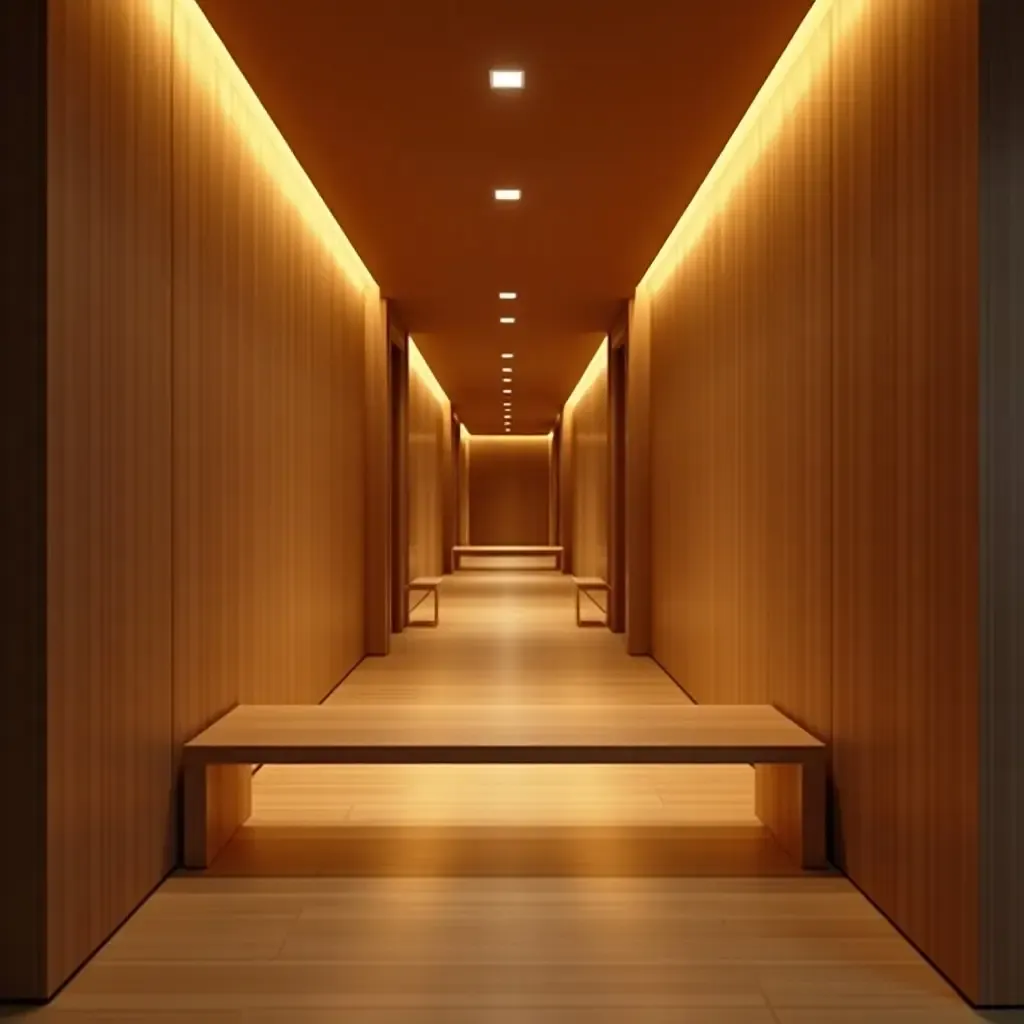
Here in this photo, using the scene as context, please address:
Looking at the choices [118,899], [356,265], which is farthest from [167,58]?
[356,265]

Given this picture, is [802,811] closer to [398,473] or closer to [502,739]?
[502,739]

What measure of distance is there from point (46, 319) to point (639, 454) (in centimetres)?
706

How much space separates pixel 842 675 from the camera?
385cm

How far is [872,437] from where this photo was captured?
139 inches

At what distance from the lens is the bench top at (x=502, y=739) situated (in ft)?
12.9

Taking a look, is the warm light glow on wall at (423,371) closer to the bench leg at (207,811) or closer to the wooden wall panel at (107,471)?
the bench leg at (207,811)

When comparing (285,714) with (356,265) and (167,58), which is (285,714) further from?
(356,265)

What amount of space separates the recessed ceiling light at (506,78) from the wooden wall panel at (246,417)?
1.13 metres

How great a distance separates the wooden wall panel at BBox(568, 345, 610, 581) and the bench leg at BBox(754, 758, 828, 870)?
27.7ft

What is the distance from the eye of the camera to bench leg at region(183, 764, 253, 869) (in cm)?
391

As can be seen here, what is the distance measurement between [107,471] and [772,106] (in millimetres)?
3390

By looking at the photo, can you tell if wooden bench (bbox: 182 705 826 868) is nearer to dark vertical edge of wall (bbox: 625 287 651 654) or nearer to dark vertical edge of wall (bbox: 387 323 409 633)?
dark vertical edge of wall (bbox: 625 287 651 654)

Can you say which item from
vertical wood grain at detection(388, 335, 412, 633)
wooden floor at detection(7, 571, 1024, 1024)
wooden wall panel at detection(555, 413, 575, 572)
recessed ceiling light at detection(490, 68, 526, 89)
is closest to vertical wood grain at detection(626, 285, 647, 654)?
vertical wood grain at detection(388, 335, 412, 633)

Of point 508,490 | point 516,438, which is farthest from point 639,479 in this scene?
point 516,438
